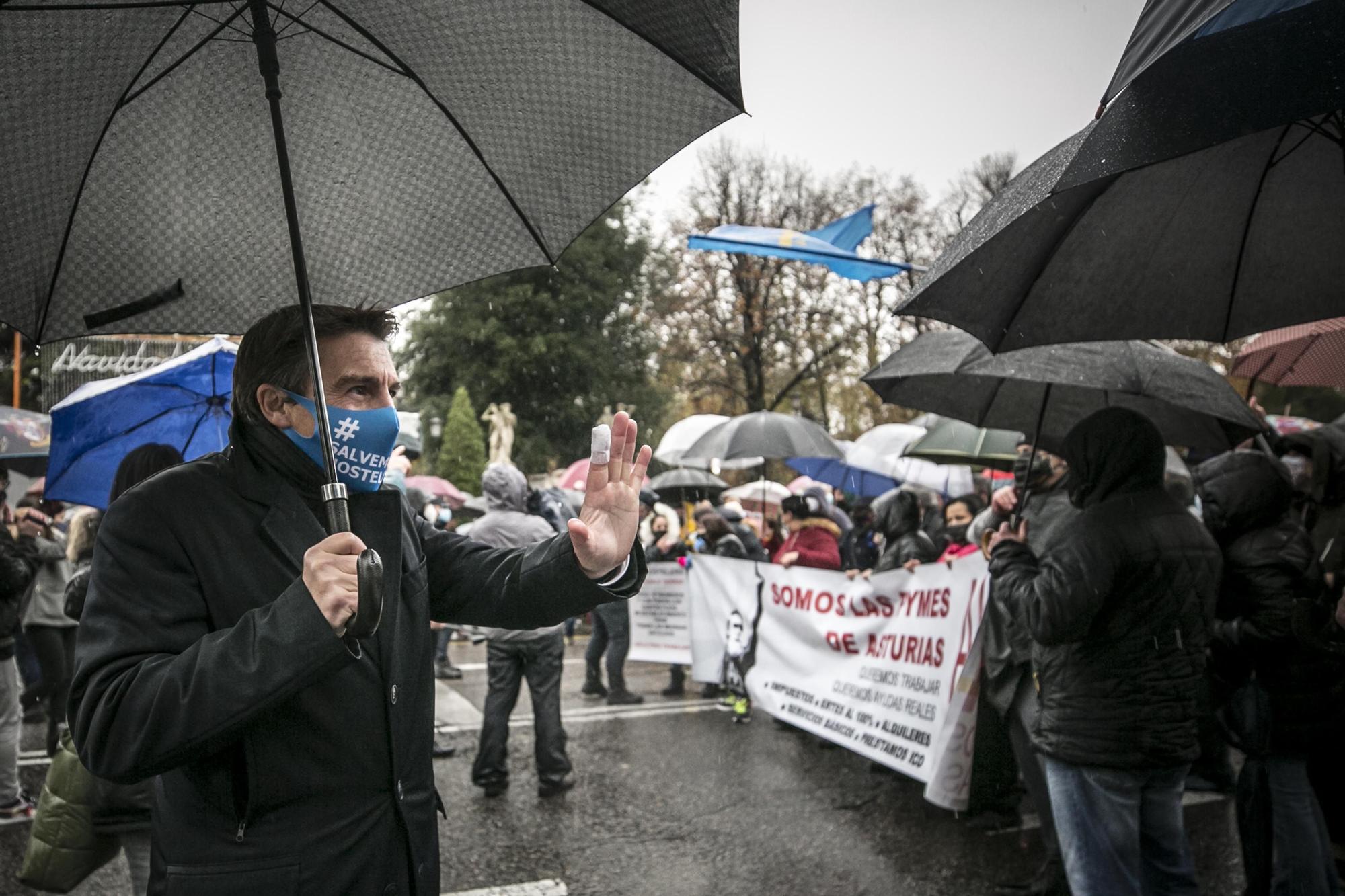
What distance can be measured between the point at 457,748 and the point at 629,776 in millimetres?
1581

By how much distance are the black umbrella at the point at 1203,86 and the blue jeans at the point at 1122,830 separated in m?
2.14

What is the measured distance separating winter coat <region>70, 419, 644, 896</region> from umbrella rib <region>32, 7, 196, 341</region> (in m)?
0.51

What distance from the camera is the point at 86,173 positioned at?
6.29 feet

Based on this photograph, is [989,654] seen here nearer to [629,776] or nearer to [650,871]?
[650,871]

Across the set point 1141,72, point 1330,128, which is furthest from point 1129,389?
point 1141,72

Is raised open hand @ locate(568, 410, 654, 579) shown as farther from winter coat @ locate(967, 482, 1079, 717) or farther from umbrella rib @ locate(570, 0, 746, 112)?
winter coat @ locate(967, 482, 1079, 717)

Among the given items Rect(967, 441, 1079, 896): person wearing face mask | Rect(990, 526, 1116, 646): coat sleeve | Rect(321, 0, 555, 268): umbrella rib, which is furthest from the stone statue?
Rect(321, 0, 555, 268): umbrella rib

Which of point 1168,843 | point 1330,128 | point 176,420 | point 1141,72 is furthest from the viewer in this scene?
point 176,420

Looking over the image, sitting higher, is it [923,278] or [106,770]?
[923,278]

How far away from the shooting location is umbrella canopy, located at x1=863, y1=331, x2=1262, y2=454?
4180mm

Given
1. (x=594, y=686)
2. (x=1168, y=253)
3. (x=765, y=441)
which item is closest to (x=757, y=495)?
(x=765, y=441)

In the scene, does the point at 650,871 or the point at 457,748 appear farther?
the point at 457,748

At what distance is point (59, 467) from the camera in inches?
192

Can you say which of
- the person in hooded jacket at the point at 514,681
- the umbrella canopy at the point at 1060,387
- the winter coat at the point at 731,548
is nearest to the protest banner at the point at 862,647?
the winter coat at the point at 731,548
